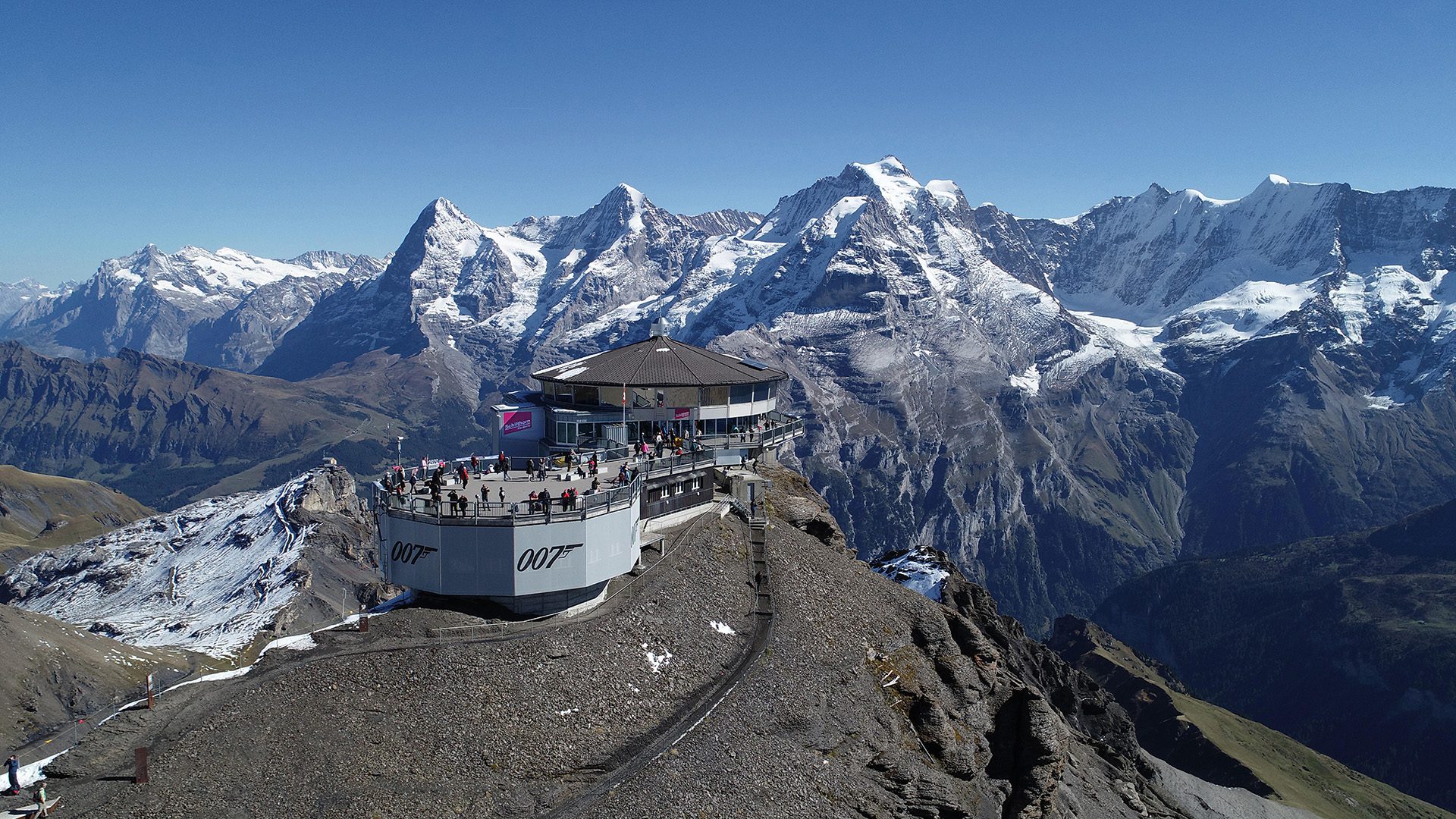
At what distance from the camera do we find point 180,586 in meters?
177

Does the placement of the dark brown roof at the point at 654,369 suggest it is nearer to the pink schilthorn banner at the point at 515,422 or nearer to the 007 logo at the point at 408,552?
the pink schilthorn banner at the point at 515,422

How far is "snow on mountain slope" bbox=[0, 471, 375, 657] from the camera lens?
150750 millimetres

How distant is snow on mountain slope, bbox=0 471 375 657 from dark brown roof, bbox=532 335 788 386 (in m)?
100

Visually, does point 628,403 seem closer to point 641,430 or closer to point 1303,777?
point 641,430

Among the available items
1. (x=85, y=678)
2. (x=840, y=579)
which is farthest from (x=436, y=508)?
(x=85, y=678)

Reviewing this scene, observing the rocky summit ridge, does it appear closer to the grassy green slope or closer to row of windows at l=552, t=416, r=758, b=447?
row of windows at l=552, t=416, r=758, b=447

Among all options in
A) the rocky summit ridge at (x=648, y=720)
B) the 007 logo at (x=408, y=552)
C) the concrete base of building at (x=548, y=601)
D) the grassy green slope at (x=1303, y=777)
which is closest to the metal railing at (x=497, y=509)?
the 007 logo at (x=408, y=552)

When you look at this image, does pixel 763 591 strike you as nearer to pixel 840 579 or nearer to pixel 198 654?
pixel 840 579

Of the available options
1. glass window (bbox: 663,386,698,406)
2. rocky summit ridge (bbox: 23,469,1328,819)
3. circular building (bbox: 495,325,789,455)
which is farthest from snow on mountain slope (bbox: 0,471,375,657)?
rocky summit ridge (bbox: 23,469,1328,819)

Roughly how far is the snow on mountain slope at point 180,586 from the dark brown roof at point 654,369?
329 feet

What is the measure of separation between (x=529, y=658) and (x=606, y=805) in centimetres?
857

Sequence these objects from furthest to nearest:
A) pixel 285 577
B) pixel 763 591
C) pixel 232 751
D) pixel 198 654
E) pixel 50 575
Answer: pixel 50 575 → pixel 285 577 → pixel 198 654 → pixel 763 591 → pixel 232 751

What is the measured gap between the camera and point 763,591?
2101 inches

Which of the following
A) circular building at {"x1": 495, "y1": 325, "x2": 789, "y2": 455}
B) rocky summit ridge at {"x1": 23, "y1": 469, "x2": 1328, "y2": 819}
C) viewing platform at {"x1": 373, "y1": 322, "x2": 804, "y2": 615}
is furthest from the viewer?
circular building at {"x1": 495, "y1": 325, "x2": 789, "y2": 455}
